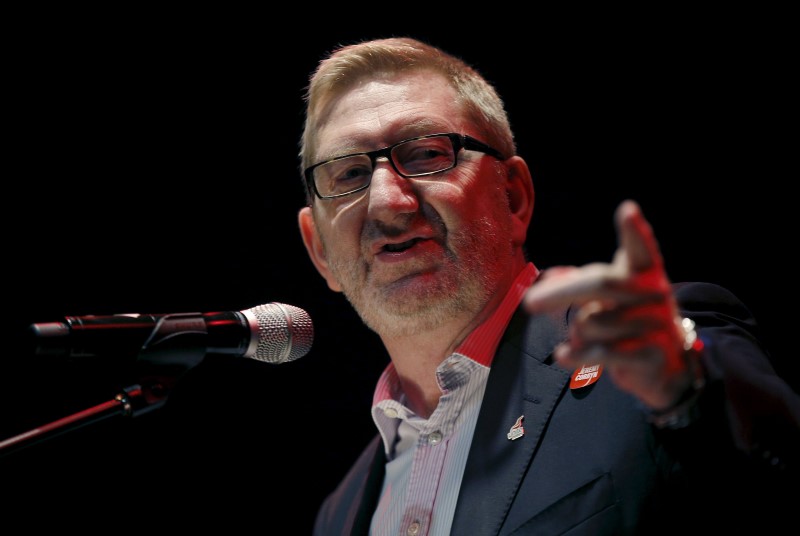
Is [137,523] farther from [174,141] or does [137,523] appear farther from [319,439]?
[174,141]

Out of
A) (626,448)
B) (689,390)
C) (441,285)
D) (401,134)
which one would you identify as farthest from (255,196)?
(689,390)

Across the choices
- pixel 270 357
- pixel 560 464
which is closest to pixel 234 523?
pixel 270 357

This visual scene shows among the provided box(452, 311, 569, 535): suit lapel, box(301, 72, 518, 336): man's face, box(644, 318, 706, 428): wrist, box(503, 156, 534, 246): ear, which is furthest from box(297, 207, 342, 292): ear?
box(644, 318, 706, 428): wrist

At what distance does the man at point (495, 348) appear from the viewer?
1.08 m

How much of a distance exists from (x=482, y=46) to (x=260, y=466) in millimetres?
2046

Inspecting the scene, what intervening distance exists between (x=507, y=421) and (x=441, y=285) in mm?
460

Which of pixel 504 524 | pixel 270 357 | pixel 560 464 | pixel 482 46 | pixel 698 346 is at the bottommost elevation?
Answer: pixel 504 524

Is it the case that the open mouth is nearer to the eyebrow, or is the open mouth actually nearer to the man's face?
the man's face

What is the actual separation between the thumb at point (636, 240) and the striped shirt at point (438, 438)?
1076mm

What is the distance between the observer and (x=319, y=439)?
3.13 metres

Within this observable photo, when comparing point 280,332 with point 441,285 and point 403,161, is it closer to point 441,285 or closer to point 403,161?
point 441,285

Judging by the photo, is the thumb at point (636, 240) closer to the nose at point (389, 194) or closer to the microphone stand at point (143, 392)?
the microphone stand at point (143, 392)

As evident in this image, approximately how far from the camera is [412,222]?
6.86 feet

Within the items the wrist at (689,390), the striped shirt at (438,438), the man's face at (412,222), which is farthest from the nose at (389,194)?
the wrist at (689,390)
